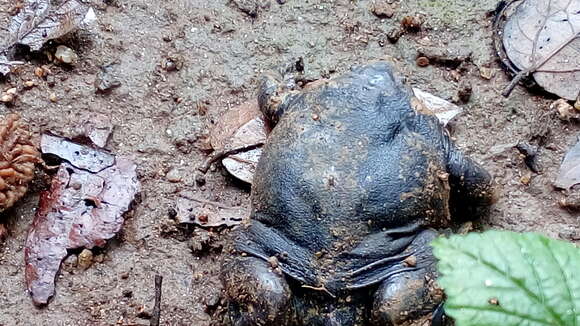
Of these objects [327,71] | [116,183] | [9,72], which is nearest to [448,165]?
[327,71]

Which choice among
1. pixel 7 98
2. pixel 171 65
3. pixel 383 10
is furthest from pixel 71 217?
pixel 383 10

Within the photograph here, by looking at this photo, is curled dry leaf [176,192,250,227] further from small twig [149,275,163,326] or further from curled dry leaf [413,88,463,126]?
curled dry leaf [413,88,463,126]

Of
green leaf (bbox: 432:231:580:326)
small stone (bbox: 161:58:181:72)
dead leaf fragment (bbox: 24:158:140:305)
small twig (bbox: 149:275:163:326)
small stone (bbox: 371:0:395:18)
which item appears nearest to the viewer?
green leaf (bbox: 432:231:580:326)

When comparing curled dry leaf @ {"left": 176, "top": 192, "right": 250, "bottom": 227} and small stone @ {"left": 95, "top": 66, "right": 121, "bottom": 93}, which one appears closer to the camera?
curled dry leaf @ {"left": 176, "top": 192, "right": 250, "bottom": 227}

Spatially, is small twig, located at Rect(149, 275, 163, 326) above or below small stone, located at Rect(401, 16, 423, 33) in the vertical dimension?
below

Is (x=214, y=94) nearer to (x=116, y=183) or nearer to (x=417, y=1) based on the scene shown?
(x=116, y=183)

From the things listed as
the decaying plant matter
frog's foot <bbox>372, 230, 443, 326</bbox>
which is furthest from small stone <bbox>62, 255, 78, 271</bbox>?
frog's foot <bbox>372, 230, 443, 326</bbox>

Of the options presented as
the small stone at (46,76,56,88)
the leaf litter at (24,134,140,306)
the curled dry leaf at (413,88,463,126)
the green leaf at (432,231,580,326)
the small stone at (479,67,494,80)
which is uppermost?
the green leaf at (432,231,580,326)

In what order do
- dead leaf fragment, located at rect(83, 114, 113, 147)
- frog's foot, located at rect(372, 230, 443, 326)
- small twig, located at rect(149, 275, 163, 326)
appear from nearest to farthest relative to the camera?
1. frog's foot, located at rect(372, 230, 443, 326)
2. small twig, located at rect(149, 275, 163, 326)
3. dead leaf fragment, located at rect(83, 114, 113, 147)
